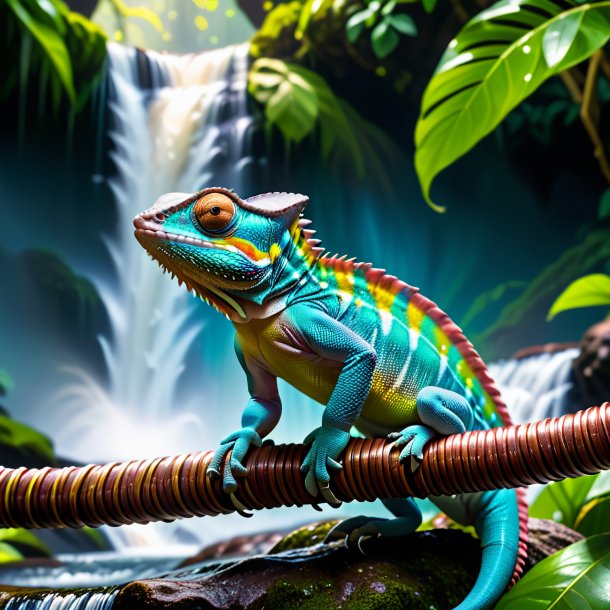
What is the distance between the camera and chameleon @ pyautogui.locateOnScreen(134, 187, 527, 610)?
117 cm

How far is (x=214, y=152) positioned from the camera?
4652 mm

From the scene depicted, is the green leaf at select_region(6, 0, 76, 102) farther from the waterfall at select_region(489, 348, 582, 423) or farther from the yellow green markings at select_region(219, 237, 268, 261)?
the yellow green markings at select_region(219, 237, 268, 261)

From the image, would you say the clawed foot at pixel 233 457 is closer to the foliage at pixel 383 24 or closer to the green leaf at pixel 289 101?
the foliage at pixel 383 24

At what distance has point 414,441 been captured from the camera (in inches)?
44.0

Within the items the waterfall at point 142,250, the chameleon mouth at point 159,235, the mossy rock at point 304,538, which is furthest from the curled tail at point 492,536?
the waterfall at point 142,250

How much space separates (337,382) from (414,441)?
0.18m

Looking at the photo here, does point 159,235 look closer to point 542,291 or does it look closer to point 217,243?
point 217,243

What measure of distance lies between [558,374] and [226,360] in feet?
7.05

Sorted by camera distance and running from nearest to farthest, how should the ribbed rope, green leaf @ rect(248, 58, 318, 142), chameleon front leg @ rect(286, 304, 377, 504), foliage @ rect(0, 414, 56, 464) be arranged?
the ribbed rope
chameleon front leg @ rect(286, 304, 377, 504)
foliage @ rect(0, 414, 56, 464)
green leaf @ rect(248, 58, 318, 142)

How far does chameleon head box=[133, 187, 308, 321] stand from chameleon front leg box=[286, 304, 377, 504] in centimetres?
10

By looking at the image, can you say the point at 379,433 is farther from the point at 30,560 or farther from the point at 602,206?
the point at 602,206

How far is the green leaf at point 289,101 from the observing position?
448 centimetres

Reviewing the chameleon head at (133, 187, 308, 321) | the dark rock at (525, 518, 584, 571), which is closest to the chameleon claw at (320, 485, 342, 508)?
the chameleon head at (133, 187, 308, 321)

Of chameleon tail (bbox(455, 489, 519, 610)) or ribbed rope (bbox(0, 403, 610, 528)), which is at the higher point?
ribbed rope (bbox(0, 403, 610, 528))
